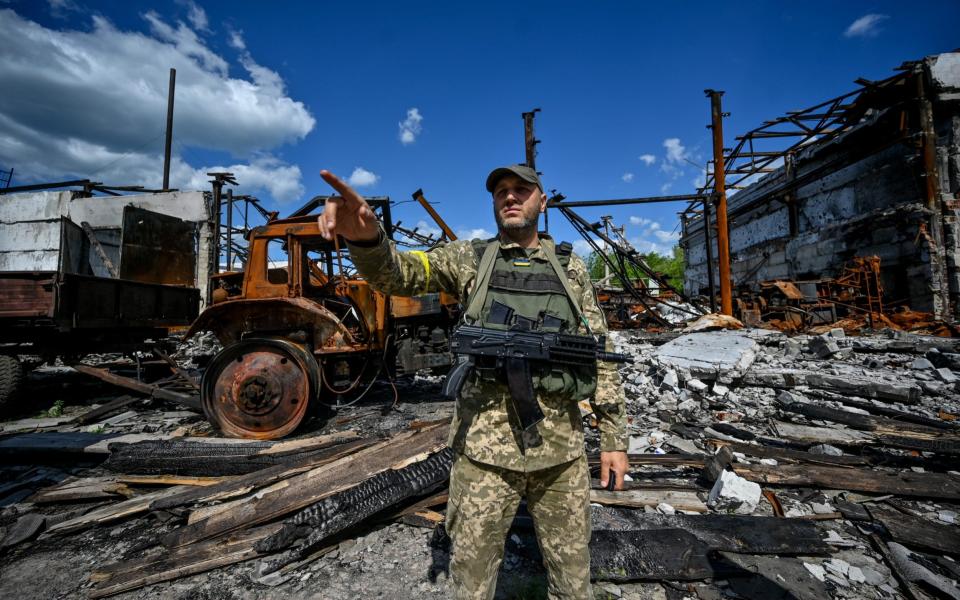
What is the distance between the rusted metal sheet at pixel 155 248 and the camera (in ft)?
24.9

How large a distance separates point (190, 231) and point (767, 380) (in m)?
11.4

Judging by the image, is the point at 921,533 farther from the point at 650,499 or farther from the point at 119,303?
the point at 119,303

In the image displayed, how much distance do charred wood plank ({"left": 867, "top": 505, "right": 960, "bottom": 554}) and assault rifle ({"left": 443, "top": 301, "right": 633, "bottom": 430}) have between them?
2270 millimetres

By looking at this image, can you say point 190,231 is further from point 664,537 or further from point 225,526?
point 664,537

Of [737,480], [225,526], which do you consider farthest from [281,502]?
[737,480]

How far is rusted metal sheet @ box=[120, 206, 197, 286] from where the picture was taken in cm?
760

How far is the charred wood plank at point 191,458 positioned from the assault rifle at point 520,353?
2.59m

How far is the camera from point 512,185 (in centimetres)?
163

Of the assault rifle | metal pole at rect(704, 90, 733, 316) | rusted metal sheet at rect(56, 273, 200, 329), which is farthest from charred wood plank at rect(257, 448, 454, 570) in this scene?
metal pole at rect(704, 90, 733, 316)

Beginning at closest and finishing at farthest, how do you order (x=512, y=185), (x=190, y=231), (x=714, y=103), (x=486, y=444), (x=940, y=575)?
(x=486, y=444)
(x=512, y=185)
(x=940, y=575)
(x=714, y=103)
(x=190, y=231)

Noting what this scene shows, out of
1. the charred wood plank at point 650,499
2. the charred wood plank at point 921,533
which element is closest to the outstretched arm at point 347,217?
the charred wood plank at point 650,499

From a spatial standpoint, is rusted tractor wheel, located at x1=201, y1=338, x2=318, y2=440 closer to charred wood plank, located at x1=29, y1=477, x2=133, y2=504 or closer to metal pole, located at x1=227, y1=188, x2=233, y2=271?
charred wood plank, located at x1=29, y1=477, x2=133, y2=504

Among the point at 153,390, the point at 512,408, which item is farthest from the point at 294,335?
→ the point at 512,408

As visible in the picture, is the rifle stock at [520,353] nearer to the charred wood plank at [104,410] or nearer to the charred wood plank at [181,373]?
the charred wood plank at [181,373]
